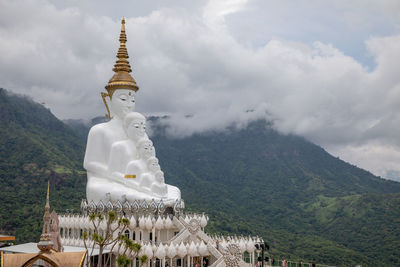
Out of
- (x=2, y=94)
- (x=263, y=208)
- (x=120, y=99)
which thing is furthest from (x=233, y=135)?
(x=120, y=99)

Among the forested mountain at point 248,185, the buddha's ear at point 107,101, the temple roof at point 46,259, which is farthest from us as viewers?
the forested mountain at point 248,185

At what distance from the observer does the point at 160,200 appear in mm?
28422

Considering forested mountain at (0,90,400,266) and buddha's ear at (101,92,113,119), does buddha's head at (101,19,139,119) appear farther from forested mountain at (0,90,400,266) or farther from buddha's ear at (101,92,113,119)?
forested mountain at (0,90,400,266)

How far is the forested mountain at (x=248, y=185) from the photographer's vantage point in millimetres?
49594

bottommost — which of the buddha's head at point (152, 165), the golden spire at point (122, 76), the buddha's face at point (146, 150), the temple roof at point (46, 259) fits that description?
the temple roof at point (46, 259)

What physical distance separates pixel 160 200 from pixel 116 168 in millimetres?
3929

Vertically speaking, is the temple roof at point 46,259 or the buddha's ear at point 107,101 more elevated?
the buddha's ear at point 107,101

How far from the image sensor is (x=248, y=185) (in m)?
83.3

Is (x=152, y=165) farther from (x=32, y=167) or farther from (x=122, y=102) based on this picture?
(x=32, y=167)

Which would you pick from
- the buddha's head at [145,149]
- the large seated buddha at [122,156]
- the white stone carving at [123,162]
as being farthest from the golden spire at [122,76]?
the buddha's head at [145,149]

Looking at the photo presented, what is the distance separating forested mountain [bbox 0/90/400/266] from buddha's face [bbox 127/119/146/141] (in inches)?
584

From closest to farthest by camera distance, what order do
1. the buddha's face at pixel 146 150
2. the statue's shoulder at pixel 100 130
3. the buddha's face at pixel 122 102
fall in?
1. the buddha's face at pixel 146 150
2. the statue's shoulder at pixel 100 130
3. the buddha's face at pixel 122 102

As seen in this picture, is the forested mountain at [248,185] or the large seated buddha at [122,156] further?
the forested mountain at [248,185]

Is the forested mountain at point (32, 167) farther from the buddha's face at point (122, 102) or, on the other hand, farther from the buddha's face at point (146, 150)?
the buddha's face at point (146, 150)
